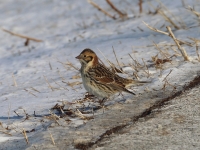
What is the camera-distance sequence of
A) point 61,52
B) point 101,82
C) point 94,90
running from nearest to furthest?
1. point 94,90
2. point 101,82
3. point 61,52

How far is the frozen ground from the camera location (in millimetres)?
6367

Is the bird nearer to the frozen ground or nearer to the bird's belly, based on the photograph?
the bird's belly

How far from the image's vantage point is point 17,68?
962cm

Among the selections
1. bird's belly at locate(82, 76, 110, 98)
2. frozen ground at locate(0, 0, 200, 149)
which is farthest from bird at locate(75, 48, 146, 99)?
frozen ground at locate(0, 0, 200, 149)

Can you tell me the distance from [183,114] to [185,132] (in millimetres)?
473

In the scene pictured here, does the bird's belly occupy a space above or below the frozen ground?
above

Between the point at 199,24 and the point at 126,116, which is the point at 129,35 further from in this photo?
the point at 126,116

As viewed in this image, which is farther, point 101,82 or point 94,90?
point 101,82

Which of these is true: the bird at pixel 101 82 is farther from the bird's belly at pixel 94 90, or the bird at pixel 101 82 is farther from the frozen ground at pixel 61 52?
the frozen ground at pixel 61 52

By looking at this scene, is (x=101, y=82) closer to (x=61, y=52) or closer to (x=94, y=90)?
(x=94, y=90)

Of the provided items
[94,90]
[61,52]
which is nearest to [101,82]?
[94,90]

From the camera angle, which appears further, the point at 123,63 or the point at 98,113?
the point at 123,63

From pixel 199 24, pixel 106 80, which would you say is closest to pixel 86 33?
pixel 199 24

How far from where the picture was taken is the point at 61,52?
33.2 feet
